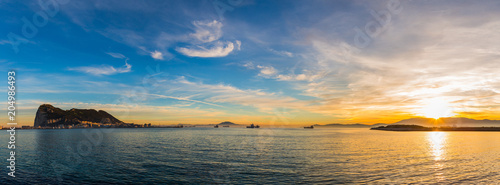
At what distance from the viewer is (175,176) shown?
35.9 meters

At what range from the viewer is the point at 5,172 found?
1542 inches

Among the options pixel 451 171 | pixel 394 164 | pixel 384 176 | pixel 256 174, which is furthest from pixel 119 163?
pixel 451 171

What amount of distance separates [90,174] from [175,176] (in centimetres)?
1441

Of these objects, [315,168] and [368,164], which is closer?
[315,168]

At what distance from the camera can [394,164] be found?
151ft

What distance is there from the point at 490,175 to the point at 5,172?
78.7 meters

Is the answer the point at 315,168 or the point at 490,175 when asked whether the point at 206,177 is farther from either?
the point at 490,175

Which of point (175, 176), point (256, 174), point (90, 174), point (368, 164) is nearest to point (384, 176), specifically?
point (368, 164)

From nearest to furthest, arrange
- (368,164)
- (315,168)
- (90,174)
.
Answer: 1. (90,174)
2. (315,168)
3. (368,164)

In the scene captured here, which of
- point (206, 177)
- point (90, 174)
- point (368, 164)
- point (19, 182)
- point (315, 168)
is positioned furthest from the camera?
point (368, 164)

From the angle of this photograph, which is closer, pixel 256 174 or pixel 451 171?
pixel 256 174

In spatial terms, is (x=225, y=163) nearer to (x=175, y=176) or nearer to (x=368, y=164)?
(x=175, y=176)

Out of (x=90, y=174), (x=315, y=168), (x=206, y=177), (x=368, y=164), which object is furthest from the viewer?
(x=368, y=164)

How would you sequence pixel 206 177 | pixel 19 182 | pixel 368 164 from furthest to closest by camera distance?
pixel 368 164, pixel 206 177, pixel 19 182
